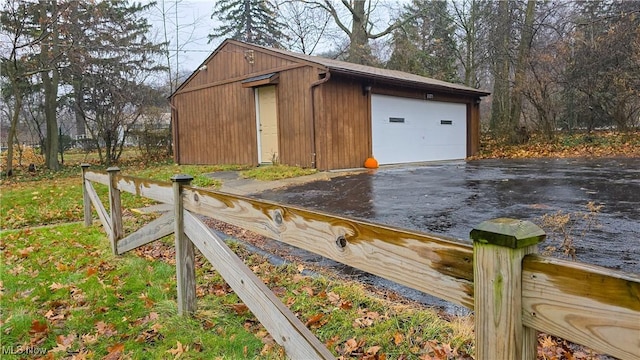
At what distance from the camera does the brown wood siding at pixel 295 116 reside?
1052cm

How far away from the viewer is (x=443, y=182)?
7.90m

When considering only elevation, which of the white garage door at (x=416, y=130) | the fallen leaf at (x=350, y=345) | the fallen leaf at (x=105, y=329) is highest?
the white garage door at (x=416, y=130)

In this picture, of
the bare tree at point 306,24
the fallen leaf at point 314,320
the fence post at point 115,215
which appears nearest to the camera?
the fallen leaf at point 314,320

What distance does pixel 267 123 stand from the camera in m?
11.9

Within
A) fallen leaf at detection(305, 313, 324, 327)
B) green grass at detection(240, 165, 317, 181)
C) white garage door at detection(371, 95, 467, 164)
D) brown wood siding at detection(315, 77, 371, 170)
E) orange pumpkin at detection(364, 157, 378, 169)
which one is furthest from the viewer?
white garage door at detection(371, 95, 467, 164)

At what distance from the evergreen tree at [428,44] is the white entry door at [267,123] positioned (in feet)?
35.7

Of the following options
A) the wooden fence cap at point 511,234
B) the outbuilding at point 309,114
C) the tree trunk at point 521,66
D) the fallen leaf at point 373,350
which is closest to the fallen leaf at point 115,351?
the fallen leaf at point 373,350

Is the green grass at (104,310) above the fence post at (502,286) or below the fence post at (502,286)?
below

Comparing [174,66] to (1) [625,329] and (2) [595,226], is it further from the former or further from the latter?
(1) [625,329]

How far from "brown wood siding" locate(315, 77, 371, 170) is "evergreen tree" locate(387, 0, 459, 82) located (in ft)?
34.1

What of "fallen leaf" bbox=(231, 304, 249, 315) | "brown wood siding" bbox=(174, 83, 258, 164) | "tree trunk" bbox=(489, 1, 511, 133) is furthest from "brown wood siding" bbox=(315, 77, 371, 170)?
"tree trunk" bbox=(489, 1, 511, 133)

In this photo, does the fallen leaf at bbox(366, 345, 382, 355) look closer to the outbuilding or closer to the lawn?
the lawn

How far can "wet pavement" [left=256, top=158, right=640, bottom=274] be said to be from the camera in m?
3.69

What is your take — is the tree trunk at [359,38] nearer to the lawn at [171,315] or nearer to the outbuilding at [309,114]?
the outbuilding at [309,114]
